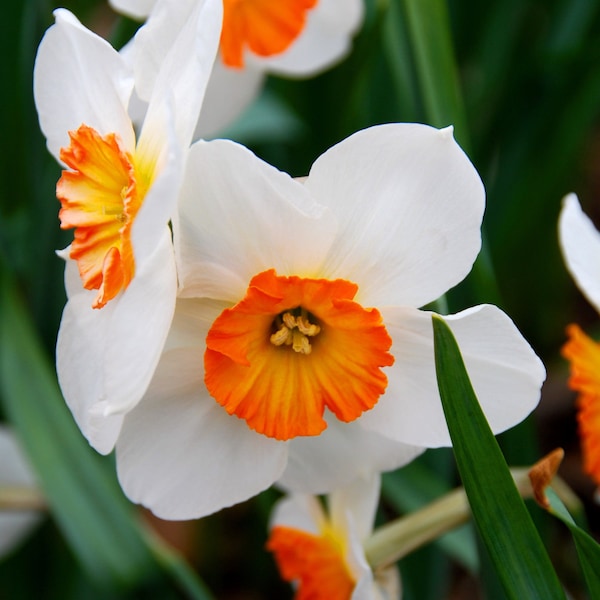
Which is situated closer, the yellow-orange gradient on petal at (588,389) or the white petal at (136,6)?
the yellow-orange gradient on petal at (588,389)

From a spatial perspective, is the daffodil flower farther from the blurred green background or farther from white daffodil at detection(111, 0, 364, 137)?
white daffodil at detection(111, 0, 364, 137)

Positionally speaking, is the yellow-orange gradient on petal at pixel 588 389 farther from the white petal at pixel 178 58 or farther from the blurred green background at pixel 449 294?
the white petal at pixel 178 58

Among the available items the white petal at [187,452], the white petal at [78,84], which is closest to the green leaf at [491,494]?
the white petal at [187,452]

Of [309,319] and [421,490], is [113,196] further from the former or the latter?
[421,490]

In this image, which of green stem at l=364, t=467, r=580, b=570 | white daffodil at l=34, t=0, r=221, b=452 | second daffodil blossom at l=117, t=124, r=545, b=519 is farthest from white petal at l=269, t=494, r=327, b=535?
white daffodil at l=34, t=0, r=221, b=452

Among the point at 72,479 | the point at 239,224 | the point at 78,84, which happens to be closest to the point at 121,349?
the point at 239,224
